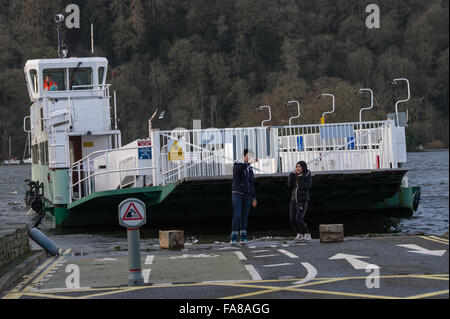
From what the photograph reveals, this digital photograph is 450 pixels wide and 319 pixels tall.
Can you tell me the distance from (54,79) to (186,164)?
8.99 m

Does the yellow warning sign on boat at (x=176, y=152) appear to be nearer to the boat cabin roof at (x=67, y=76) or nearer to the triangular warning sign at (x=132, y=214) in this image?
the boat cabin roof at (x=67, y=76)

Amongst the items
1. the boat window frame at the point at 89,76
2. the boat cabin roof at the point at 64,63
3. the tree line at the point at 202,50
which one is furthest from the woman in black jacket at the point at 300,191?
Result: the tree line at the point at 202,50

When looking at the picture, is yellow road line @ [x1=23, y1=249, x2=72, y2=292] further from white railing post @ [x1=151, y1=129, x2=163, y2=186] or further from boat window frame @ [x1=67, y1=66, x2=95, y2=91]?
boat window frame @ [x1=67, y1=66, x2=95, y2=91]

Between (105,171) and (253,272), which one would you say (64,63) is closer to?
(105,171)

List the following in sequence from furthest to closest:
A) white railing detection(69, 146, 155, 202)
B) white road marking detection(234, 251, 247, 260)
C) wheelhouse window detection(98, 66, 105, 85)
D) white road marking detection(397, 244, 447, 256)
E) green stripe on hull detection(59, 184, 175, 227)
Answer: wheelhouse window detection(98, 66, 105, 85) → white railing detection(69, 146, 155, 202) → green stripe on hull detection(59, 184, 175, 227) → white road marking detection(234, 251, 247, 260) → white road marking detection(397, 244, 447, 256)

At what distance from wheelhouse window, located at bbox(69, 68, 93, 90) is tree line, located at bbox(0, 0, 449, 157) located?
240 ft

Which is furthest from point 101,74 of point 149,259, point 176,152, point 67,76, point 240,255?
point 240,255

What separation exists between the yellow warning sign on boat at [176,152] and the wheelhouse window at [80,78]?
8.17 metres

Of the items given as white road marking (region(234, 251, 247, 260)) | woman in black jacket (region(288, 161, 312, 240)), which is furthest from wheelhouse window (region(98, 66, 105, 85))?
white road marking (region(234, 251, 247, 260))

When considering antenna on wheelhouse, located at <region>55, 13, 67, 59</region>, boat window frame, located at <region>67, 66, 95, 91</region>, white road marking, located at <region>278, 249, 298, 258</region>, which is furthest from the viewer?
antenna on wheelhouse, located at <region>55, 13, 67, 59</region>

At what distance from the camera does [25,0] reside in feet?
469

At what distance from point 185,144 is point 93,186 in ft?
16.3

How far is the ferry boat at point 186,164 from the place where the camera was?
2144 cm

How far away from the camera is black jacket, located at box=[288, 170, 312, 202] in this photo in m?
16.4
